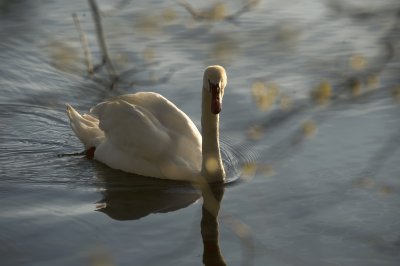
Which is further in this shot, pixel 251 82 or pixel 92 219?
pixel 251 82

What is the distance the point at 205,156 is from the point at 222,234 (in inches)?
53.5

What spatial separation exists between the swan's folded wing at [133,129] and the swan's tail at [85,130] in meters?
0.27

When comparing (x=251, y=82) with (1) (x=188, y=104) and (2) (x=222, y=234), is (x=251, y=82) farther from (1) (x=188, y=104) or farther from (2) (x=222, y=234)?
(2) (x=222, y=234)

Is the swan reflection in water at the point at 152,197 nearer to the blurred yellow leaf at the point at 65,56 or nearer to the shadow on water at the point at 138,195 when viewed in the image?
the shadow on water at the point at 138,195

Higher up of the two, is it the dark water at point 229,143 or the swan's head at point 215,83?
the swan's head at point 215,83

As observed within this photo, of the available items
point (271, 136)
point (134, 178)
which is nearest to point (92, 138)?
point (134, 178)

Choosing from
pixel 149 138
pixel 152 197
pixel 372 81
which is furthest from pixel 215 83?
pixel 372 81

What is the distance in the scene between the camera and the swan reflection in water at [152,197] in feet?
28.5

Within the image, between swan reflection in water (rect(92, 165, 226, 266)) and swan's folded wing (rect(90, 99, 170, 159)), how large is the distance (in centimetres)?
28

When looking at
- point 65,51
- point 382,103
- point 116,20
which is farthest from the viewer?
point 116,20

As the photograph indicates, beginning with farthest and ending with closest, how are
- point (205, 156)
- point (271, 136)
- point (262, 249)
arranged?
1. point (271, 136)
2. point (205, 156)
3. point (262, 249)

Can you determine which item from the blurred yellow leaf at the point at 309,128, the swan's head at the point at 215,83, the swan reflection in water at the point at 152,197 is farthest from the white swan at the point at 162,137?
the blurred yellow leaf at the point at 309,128

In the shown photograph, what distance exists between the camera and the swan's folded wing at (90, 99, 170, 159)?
955 cm

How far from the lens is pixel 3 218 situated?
847cm
